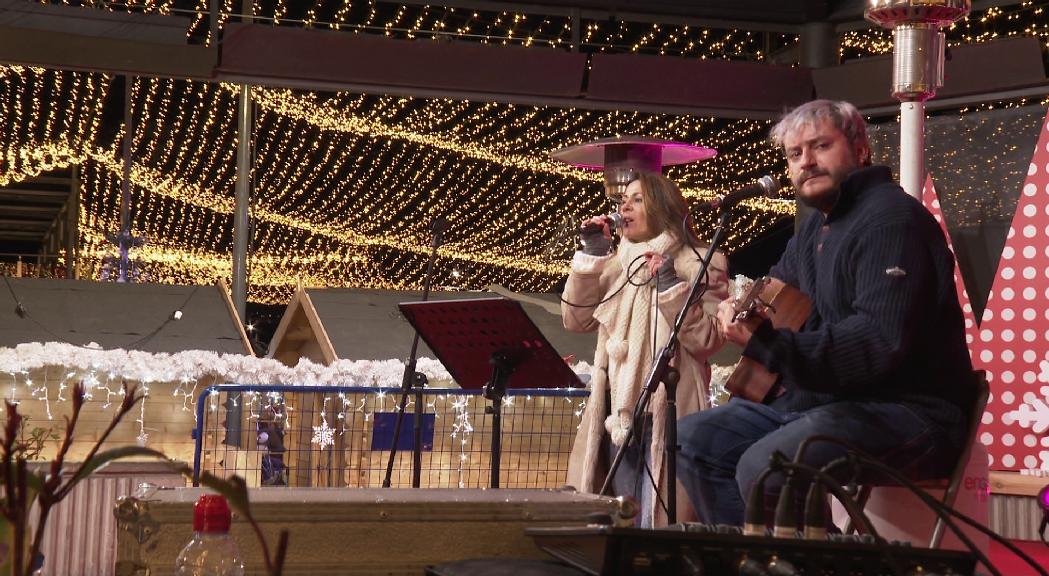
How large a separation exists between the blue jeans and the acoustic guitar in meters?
0.11

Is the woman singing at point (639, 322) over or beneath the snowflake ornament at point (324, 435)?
over

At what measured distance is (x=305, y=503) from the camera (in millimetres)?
2307

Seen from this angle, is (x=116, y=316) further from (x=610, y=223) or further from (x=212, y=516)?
(x=212, y=516)

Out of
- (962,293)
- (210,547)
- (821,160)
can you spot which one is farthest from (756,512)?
(962,293)

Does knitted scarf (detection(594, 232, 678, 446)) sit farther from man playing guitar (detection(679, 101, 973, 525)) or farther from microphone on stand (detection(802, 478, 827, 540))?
microphone on stand (detection(802, 478, 827, 540))

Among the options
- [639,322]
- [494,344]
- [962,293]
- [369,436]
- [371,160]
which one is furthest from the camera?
[371,160]

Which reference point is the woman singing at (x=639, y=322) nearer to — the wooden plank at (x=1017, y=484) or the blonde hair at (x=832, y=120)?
the blonde hair at (x=832, y=120)

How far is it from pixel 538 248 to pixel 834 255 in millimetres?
10462

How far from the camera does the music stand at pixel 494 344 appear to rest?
4195 millimetres

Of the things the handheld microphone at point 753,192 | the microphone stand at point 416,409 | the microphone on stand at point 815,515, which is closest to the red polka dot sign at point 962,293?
the microphone stand at point 416,409

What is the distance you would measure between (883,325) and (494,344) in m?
1.78

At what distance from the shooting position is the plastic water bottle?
1537 mm

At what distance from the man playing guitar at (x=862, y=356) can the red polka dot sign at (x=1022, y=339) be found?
13.5ft

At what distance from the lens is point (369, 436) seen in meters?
5.11
